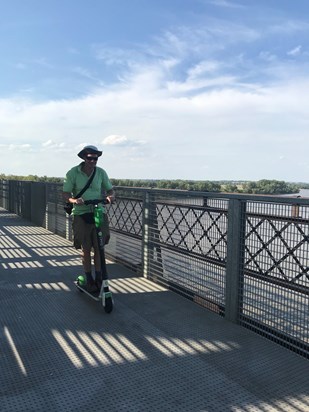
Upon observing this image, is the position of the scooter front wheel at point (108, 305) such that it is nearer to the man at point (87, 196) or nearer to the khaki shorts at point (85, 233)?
the man at point (87, 196)

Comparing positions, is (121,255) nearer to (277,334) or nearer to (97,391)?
(277,334)

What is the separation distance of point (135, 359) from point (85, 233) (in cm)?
184

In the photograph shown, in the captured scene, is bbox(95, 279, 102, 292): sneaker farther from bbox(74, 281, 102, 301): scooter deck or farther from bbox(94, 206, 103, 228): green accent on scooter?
bbox(94, 206, 103, 228): green accent on scooter

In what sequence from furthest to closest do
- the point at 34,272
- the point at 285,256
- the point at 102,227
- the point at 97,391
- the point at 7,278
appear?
the point at 34,272
the point at 7,278
the point at 102,227
the point at 285,256
the point at 97,391

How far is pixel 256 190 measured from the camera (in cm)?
406

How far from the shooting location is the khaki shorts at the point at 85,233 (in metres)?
4.51

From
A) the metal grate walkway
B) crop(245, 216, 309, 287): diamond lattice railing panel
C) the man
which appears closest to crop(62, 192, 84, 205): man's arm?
the man

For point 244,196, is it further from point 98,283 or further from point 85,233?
point 98,283

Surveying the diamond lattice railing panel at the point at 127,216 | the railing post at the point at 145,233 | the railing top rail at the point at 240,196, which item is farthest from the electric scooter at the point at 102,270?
the diamond lattice railing panel at the point at 127,216

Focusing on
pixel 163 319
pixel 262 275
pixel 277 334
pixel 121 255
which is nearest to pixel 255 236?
pixel 262 275

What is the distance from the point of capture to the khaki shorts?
451 centimetres

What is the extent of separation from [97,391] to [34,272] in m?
3.49

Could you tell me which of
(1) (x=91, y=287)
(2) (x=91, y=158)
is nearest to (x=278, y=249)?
(2) (x=91, y=158)

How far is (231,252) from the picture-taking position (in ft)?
12.9
